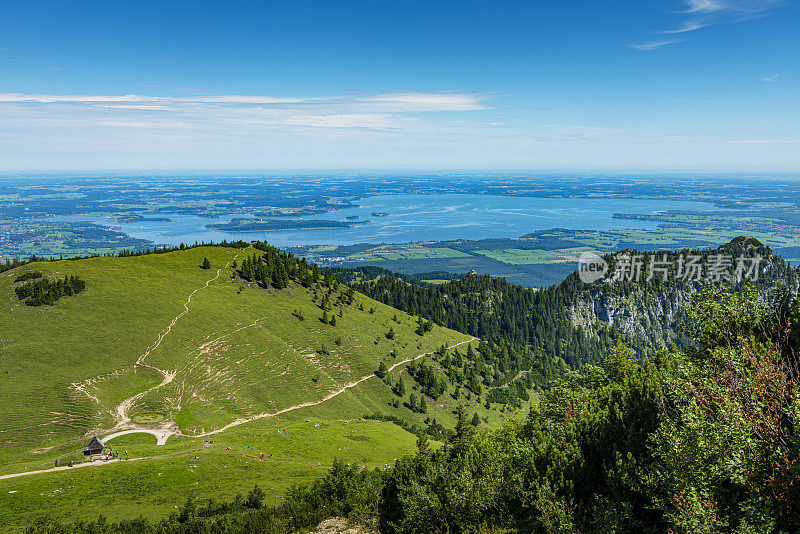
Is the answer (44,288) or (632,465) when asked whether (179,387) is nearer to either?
(44,288)

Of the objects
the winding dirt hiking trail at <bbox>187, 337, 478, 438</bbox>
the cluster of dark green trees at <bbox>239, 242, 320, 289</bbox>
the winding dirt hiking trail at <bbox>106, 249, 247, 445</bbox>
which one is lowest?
the winding dirt hiking trail at <bbox>187, 337, 478, 438</bbox>

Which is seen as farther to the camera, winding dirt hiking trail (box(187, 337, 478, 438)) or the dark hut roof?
winding dirt hiking trail (box(187, 337, 478, 438))

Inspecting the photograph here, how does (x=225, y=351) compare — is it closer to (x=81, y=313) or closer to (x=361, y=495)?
(x=81, y=313)

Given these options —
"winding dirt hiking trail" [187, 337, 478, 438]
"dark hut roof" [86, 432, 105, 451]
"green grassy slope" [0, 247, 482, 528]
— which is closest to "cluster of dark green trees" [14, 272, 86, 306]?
"green grassy slope" [0, 247, 482, 528]

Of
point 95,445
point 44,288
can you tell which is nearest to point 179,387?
point 95,445

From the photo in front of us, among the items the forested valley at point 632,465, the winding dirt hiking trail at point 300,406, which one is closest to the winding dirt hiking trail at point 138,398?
the winding dirt hiking trail at point 300,406

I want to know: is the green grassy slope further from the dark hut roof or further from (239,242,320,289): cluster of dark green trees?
(239,242,320,289): cluster of dark green trees

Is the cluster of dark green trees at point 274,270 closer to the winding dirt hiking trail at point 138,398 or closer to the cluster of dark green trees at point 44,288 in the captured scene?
the winding dirt hiking trail at point 138,398
